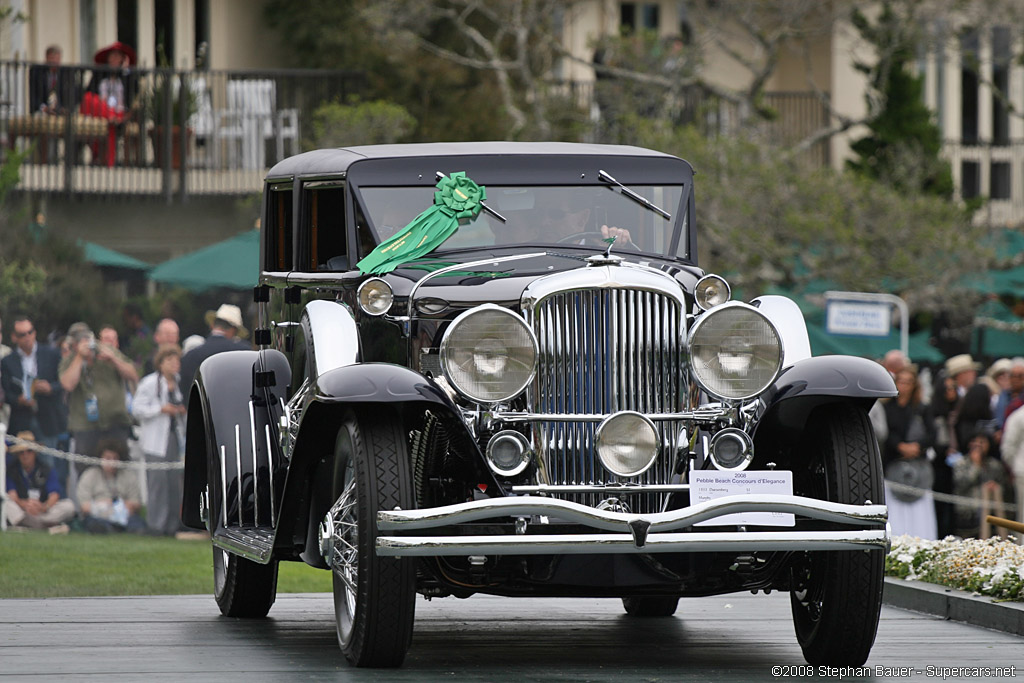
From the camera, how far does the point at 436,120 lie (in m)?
23.4

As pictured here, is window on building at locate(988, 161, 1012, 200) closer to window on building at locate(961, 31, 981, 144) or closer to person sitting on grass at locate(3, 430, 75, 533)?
window on building at locate(961, 31, 981, 144)

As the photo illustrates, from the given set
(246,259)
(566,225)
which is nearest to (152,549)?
(246,259)

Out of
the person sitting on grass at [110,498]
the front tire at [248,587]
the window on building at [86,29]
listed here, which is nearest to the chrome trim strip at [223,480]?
the front tire at [248,587]

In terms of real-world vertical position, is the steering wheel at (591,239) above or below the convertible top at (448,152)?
below

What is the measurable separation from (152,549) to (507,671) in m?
6.61

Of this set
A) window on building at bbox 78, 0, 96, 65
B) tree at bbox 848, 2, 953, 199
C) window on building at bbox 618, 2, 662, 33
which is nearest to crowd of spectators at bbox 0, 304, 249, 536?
window on building at bbox 78, 0, 96, 65

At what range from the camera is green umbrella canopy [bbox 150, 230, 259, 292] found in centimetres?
1712

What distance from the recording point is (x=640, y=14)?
29.8m

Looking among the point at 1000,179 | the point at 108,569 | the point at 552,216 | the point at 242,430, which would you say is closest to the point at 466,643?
the point at 242,430

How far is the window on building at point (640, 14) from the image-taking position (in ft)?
97.7

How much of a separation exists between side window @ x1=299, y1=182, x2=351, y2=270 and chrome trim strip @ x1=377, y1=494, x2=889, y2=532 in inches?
72.9

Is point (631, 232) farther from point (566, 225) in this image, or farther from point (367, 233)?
point (367, 233)

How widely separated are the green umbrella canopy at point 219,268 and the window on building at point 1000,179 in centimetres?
1725

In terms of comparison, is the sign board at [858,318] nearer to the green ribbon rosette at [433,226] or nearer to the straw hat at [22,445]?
the straw hat at [22,445]
